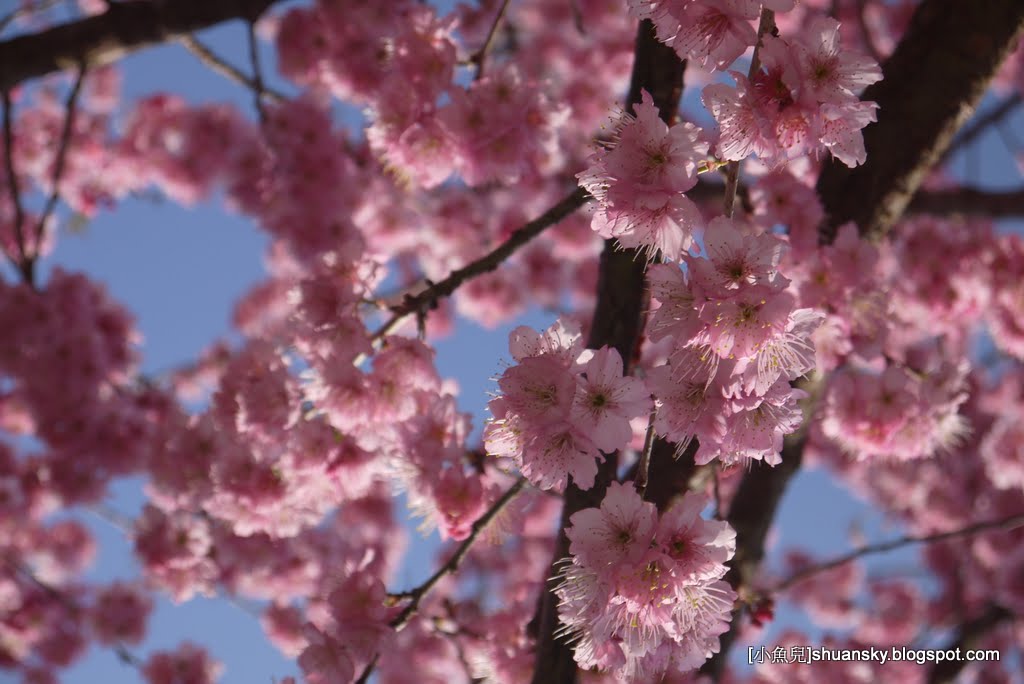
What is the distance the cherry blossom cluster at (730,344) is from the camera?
1.21 metres

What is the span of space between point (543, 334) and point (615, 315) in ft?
1.71

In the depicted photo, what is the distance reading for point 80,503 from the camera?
191 inches

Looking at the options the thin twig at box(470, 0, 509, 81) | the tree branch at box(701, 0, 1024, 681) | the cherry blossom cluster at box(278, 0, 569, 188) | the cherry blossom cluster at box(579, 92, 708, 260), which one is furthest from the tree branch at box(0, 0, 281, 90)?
the cherry blossom cluster at box(579, 92, 708, 260)

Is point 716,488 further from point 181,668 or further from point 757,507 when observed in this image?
point 181,668

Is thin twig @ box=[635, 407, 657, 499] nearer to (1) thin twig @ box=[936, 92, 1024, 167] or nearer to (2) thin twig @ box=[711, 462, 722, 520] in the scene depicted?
(2) thin twig @ box=[711, 462, 722, 520]

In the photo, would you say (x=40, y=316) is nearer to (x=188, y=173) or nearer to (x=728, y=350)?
(x=188, y=173)

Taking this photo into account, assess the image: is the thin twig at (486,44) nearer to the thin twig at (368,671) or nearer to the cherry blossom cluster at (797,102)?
the cherry blossom cluster at (797,102)

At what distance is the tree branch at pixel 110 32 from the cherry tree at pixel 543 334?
0.04ft

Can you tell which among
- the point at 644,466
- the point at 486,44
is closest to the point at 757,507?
the point at 644,466

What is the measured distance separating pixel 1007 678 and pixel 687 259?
6.16m

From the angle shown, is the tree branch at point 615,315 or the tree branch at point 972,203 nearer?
the tree branch at point 615,315

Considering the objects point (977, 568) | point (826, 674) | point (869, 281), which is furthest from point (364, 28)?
point (977, 568)

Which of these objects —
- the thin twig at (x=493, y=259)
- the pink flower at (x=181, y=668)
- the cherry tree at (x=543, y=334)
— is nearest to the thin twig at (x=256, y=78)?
the cherry tree at (x=543, y=334)

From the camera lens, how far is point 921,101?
2.31 meters
